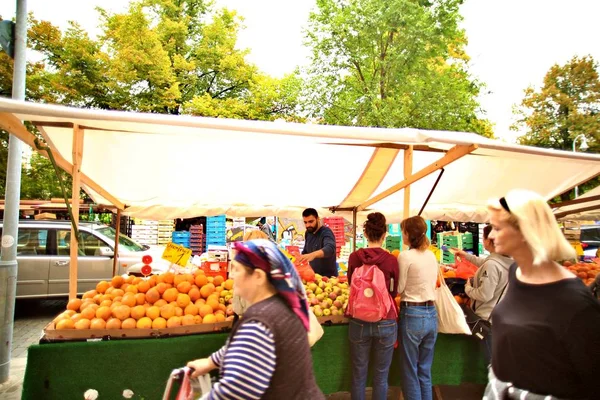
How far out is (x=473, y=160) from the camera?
533cm

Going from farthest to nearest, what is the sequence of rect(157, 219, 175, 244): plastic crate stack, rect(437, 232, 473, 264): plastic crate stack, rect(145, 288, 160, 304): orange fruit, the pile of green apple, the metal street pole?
rect(157, 219, 175, 244): plastic crate stack < rect(437, 232, 473, 264): plastic crate stack < the metal street pole < the pile of green apple < rect(145, 288, 160, 304): orange fruit

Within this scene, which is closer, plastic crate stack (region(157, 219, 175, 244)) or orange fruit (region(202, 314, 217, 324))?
orange fruit (region(202, 314, 217, 324))

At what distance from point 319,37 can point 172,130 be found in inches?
621

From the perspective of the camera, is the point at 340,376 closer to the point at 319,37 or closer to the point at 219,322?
the point at 219,322

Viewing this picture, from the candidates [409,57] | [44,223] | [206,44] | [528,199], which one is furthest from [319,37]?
[528,199]

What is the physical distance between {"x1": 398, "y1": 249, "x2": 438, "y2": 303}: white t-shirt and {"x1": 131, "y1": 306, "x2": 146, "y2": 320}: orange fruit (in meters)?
2.38

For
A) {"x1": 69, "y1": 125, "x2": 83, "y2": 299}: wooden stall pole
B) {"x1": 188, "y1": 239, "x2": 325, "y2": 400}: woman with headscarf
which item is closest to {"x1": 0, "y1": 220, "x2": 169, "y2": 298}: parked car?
{"x1": 69, "y1": 125, "x2": 83, "y2": 299}: wooden stall pole

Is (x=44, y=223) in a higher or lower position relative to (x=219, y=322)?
higher

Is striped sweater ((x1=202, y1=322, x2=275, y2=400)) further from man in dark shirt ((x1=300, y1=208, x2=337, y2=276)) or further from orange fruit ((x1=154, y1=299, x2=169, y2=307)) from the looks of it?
man in dark shirt ((x1=300, y1=208, x2=337, y2=276))

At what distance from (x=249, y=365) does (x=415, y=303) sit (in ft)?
8.38

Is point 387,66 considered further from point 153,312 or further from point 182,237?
point 153,312

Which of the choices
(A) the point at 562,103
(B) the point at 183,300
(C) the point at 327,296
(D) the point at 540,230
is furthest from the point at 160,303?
(A) the point at 562,103

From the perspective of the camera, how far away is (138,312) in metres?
3.67

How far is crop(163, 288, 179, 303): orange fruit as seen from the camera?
155 inches
